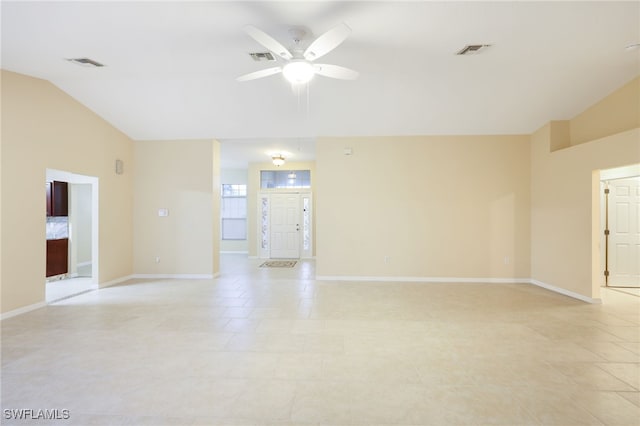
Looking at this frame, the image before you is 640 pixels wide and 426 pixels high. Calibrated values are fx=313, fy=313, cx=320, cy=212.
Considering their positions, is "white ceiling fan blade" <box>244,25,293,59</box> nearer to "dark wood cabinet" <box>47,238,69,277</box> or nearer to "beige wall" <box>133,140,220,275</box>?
"beige wall" <box>133,140,220,275</box>

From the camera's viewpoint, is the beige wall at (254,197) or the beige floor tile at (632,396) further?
the beige wall at (254,197)

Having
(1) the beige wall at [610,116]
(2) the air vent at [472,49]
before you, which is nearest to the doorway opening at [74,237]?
(2) the air vent at [472,49]

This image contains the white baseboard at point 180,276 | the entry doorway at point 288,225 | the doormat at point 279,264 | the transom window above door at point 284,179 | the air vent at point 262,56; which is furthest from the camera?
the transom window above door at point 284,179

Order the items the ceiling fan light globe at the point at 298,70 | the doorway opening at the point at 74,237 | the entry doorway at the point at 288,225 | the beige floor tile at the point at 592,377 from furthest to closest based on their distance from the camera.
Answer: the entry doorway at the point at 288,225 → the doorway opening at the point at 74,237 → the ceiling fan light globe at the point at 298,70 → the beige floor tile at the point at 592,377

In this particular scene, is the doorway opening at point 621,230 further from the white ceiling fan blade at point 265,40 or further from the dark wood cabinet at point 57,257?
the dark wood cabinet at point 57,257

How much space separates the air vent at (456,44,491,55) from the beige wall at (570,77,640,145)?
2.73 meters

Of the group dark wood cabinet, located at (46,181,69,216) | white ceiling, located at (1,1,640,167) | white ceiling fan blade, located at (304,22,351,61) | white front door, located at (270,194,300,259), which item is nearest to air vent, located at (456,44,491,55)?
white ceiling, located at (1,1,640,167)

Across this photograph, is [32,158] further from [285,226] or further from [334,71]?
[285,226]

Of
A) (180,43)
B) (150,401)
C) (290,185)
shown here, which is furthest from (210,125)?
(150,401)

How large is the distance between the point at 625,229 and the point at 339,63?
5.98 m

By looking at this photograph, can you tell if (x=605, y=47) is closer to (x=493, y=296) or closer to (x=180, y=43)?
(x=493, y=296)

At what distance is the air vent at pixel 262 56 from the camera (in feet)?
12.3

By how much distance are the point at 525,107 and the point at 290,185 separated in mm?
6280

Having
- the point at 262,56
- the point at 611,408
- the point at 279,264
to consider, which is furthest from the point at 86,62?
the point at 611,408
